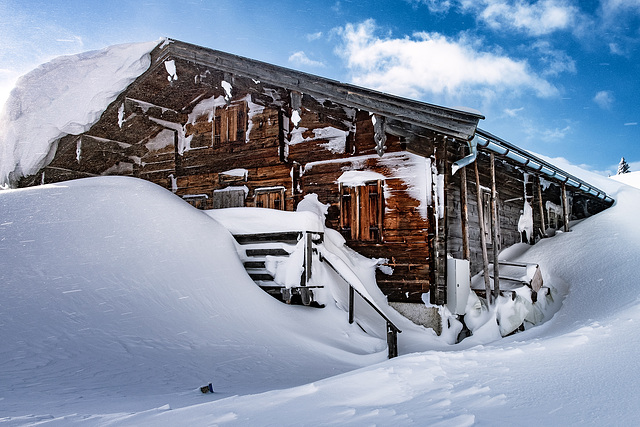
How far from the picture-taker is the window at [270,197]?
396 inches

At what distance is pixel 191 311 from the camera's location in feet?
16.7

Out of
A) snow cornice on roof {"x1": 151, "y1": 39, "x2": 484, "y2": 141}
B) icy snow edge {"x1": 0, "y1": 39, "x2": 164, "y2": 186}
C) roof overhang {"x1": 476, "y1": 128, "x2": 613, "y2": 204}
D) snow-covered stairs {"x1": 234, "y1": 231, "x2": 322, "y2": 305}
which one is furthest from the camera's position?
icy snow edge {"x1": 0, "y1": 39, "x2": 164, "y2": 186}

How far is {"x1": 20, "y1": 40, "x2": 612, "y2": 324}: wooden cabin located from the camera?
8664 mm

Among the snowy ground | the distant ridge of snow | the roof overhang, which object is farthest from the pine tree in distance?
the snowy ground

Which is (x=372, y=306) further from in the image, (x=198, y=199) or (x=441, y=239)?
(x=198, y=199)

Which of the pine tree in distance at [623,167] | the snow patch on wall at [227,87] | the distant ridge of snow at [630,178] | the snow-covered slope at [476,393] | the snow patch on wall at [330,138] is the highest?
the pine tree in distance at [623,167]

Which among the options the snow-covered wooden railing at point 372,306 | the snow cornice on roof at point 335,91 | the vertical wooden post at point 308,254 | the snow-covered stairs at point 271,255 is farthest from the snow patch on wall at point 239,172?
the vertical wooden post at point 308,254

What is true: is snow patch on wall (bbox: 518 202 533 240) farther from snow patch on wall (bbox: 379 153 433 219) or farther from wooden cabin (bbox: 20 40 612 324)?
snow patch on wall (bbox: 379 153 433 219)

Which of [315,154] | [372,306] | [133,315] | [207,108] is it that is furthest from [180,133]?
[133,315]

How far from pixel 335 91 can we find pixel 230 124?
3612 mm

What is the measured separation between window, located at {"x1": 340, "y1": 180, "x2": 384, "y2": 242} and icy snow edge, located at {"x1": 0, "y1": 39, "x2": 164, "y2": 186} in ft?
18.6

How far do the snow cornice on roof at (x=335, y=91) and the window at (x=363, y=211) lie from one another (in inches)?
70.2

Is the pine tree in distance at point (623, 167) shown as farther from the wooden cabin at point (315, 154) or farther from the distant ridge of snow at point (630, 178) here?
the wooden cabin at point (315, 154)

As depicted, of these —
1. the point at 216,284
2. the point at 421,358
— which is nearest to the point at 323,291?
the point at 216,284
